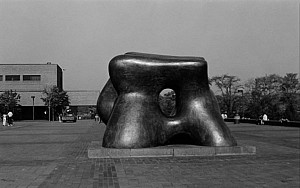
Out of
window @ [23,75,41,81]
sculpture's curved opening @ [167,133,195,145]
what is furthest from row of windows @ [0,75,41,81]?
sculpture's curved opening @ [167,133,195,145]

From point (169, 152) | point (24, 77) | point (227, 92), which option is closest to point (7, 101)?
point (24, 77)

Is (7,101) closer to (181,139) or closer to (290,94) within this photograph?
(290,94)

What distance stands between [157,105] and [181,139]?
164 cm

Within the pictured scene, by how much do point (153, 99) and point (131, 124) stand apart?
4.26 feet

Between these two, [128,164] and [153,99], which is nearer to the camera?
[128,164]

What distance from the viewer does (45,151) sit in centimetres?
1429

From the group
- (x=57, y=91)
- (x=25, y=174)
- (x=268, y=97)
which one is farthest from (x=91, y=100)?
(x=25, y=174)

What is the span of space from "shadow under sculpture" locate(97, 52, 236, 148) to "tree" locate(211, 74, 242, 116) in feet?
156

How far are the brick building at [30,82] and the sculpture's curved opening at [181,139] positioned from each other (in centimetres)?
5650

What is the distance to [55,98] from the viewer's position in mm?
65062

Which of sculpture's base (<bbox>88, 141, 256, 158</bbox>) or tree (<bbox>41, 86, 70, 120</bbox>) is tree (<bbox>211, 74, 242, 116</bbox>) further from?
sculpture's base (<bbox>88, 141, 256, 158</bbox>)

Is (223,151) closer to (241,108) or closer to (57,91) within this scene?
(241,108)

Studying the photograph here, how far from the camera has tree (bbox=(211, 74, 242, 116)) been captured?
60.7m

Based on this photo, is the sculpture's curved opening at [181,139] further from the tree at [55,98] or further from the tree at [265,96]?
the tree at [55,98]
